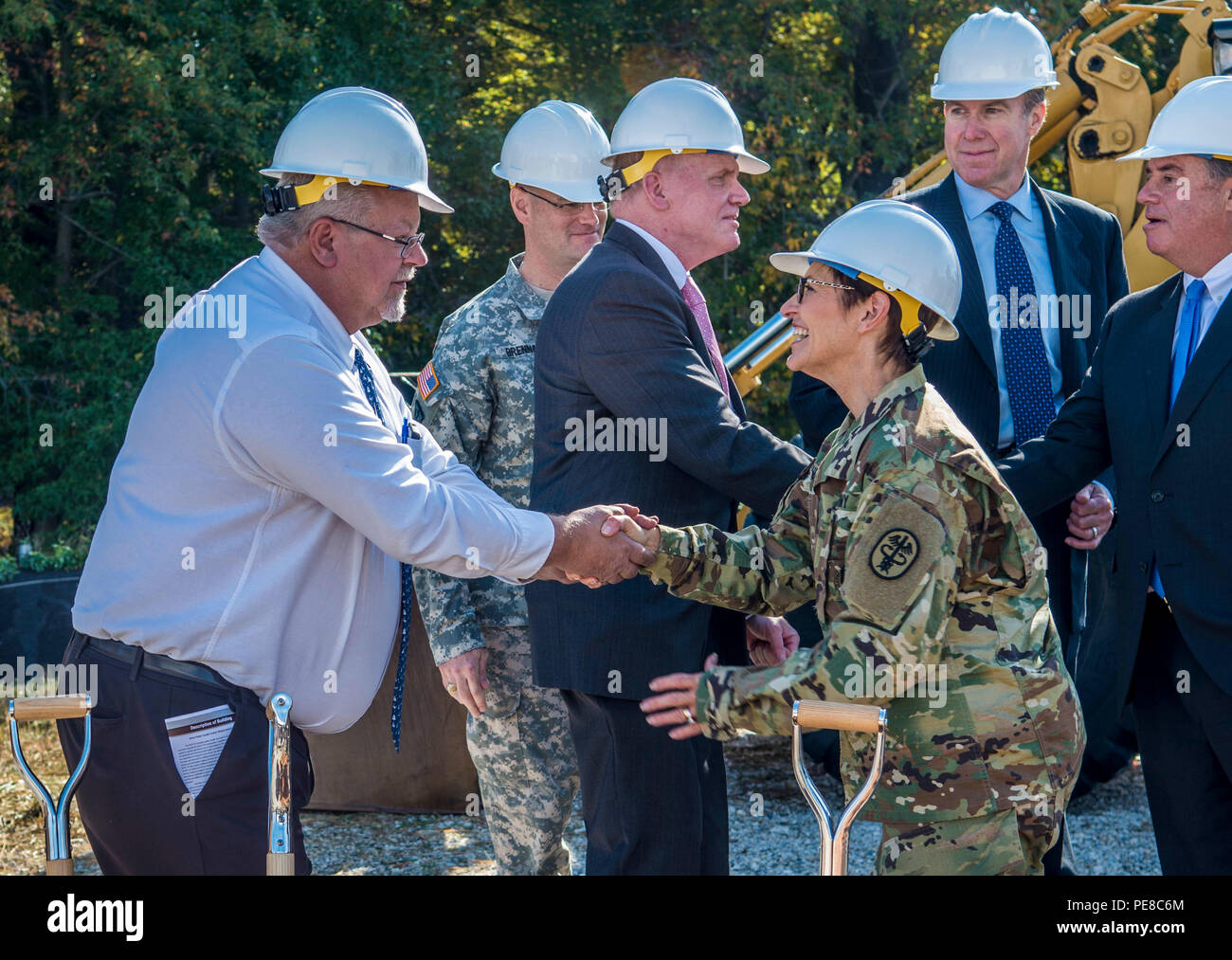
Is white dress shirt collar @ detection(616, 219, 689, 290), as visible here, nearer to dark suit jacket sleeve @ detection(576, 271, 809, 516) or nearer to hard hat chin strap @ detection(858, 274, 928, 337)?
dark suit jacket sleeve @ detection(576, 271, 809, 516)

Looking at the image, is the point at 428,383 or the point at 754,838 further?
A: the point at 754,838

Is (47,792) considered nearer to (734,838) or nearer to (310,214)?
(310,214)

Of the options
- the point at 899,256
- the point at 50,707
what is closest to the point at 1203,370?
the point at 899,256

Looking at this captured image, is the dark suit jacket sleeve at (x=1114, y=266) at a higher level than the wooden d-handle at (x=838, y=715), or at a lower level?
higher

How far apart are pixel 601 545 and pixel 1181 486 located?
1538mm

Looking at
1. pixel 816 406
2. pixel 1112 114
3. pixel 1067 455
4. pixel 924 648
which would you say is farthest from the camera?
pixel 1112 114

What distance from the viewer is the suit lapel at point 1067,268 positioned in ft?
15.1

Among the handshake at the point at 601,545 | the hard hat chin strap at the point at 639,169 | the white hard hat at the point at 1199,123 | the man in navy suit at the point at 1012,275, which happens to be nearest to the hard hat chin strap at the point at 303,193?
the hard hat chin strap at the point at 639,169

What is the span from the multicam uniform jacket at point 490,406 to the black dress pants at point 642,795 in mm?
1000

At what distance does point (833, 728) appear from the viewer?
2490 millimetres

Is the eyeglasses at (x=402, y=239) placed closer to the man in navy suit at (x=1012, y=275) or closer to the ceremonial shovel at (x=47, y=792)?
the ceremonial shovel at (x=47, y=792)

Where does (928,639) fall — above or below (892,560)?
below

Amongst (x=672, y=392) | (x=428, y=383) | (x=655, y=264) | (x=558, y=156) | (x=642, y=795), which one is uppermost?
(x=558, y=156)

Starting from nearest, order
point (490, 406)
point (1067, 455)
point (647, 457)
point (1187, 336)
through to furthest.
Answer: point (647, 457), point (1187, 336), point (1067, 455), point (490, 406)
